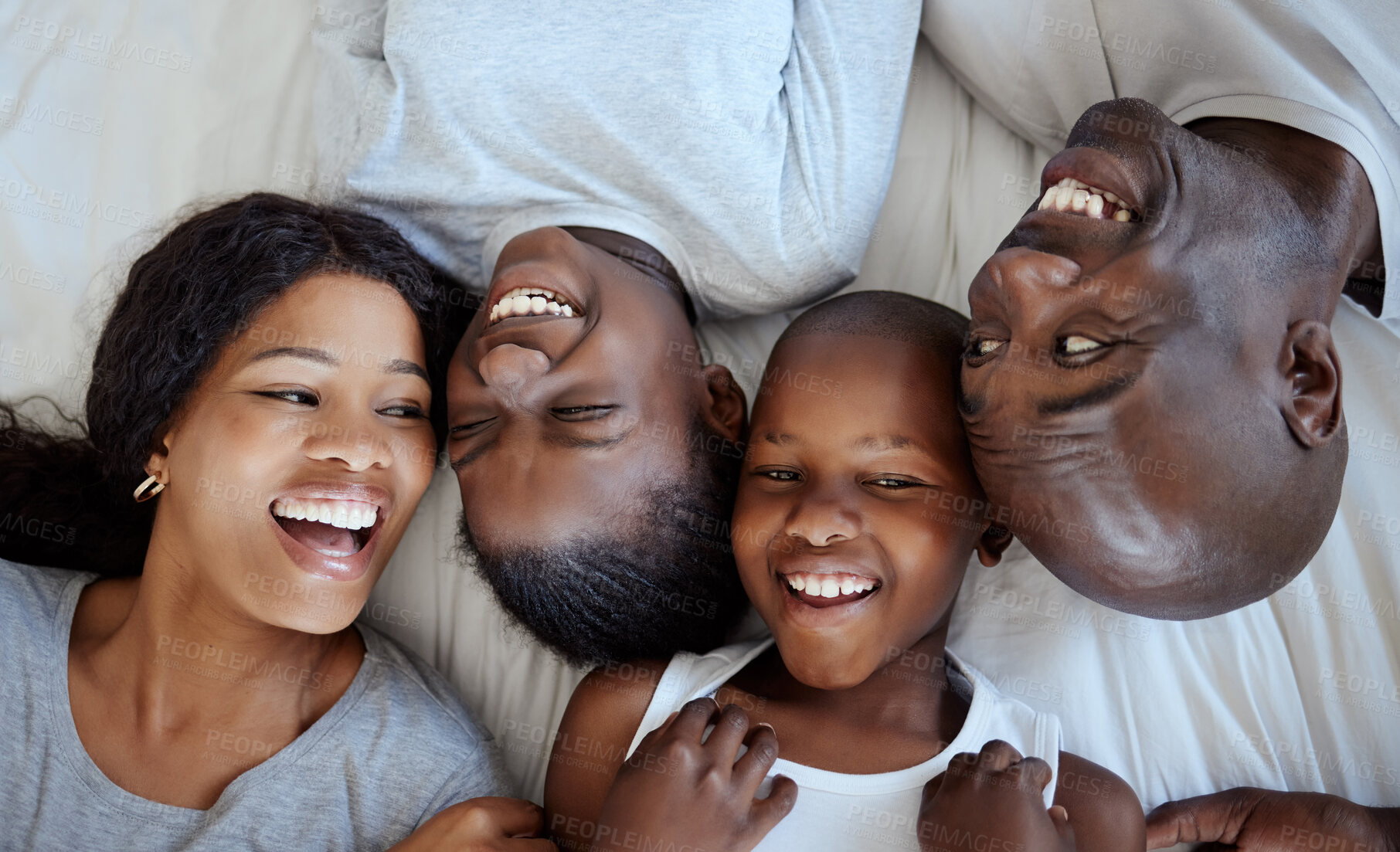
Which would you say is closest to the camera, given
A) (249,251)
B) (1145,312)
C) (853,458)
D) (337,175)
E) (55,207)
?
(1145,312)

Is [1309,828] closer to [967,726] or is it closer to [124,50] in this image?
[967,726]

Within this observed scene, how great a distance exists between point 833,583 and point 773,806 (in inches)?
12.9

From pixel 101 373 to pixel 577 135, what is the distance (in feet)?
2.90

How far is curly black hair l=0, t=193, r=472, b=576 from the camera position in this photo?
160 centimetres

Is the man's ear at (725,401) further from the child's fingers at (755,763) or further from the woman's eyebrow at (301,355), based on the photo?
the woman's eyebrow at (301,355)

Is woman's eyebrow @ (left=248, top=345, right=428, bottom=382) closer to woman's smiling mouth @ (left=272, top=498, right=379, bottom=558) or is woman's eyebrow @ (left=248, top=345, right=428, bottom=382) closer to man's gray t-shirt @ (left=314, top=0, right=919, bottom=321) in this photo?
woman's smiling mouth @ (left=272, top=498, right=379, bottom=558)

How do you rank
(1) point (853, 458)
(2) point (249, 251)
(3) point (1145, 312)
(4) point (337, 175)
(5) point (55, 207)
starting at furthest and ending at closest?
(5) point (55, 207), (4) point (337, 175), (2) point (249, 251), (1) point (853, 458), (3) point (1145, 312)

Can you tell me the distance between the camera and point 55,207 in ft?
6.63

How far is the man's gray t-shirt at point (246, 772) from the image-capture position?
1.56 m

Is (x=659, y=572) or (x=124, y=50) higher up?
(x=124, y=50)

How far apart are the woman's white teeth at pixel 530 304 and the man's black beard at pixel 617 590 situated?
353mm

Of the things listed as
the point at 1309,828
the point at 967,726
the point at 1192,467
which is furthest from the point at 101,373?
the point at 1309,828

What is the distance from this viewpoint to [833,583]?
1442mm

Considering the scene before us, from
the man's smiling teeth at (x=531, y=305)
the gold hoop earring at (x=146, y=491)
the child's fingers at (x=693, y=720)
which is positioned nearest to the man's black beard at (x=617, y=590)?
the child's fingers at (x=693, y=720)
